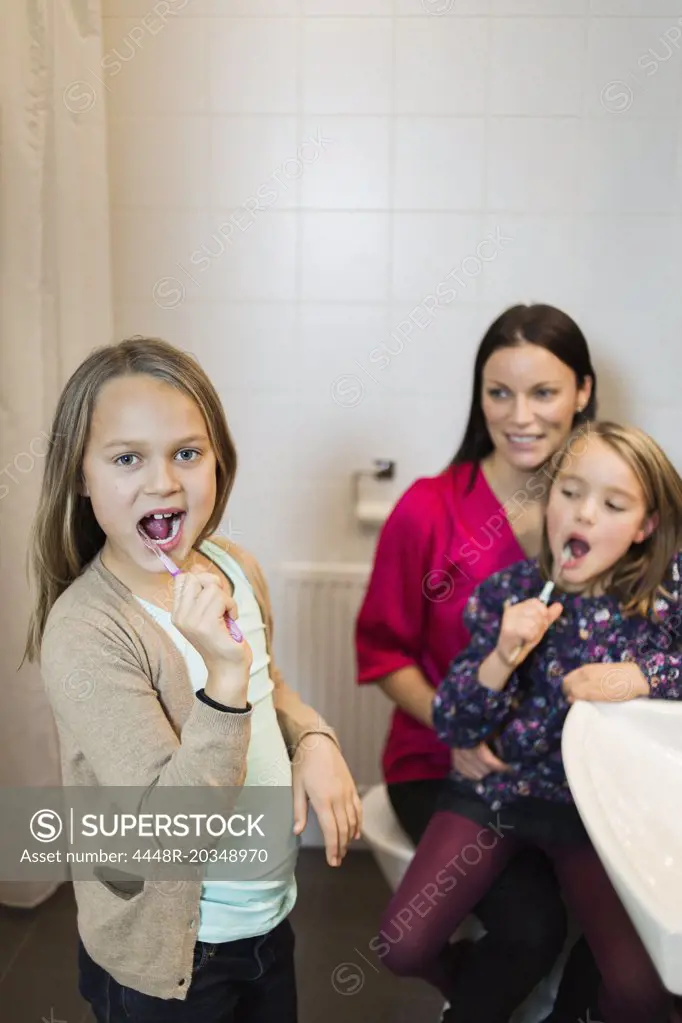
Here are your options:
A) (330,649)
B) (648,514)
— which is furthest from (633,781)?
(330,649)

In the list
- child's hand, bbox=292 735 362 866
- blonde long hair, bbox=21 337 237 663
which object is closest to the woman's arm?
child's hand, bbox=292 735 362 866

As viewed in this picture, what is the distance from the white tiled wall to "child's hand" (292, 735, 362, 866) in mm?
853

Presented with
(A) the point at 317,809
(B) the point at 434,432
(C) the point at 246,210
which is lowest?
(A) the point at 317,809

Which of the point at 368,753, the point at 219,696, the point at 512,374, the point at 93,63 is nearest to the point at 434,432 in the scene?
the point at 512,374

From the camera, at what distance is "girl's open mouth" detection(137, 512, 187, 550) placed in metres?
0.99

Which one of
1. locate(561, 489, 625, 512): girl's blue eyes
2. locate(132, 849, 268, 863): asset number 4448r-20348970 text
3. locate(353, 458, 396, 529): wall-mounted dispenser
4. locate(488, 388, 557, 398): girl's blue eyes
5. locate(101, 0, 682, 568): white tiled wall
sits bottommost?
locate(132, 849, 268, 863): asset number 4448r-20348970 text

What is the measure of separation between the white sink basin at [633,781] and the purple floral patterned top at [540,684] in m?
0.08

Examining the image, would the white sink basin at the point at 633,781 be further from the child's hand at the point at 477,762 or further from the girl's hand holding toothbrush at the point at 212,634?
the girl's hand holding toothbrush at the point at 212,634

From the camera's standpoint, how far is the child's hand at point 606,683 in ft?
3.92

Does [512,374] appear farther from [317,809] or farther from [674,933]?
[674,933]

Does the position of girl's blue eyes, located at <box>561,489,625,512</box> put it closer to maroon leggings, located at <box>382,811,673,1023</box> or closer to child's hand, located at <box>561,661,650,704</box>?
child's hand, located at <box>561,661,650,704</box>

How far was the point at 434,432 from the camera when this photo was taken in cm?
188

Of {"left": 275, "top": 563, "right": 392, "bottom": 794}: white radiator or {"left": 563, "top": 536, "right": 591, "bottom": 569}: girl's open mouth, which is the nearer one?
{"left": 563, "top": 536, "right": 591, "bottom": 569}: girl's open mouth

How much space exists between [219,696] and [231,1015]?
0.39m
